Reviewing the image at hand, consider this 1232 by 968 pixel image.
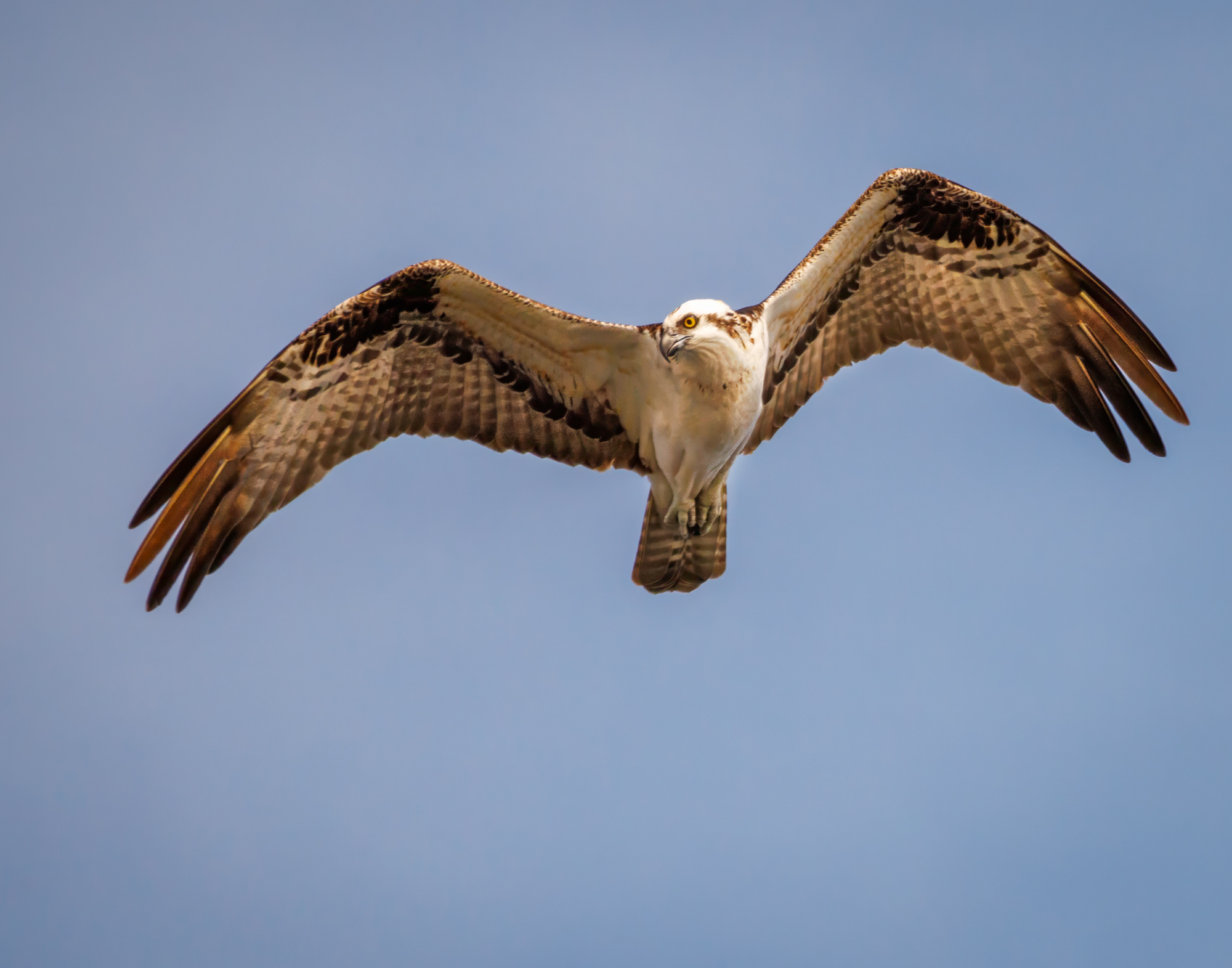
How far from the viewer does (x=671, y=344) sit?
757 cm

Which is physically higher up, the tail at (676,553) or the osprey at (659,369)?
the osprey at (659,369)

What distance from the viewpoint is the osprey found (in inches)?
327

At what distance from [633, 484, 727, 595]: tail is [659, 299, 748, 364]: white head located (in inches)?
65.4

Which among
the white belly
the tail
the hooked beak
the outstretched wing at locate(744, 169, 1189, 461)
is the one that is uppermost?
the outstretched wing at locate(744, 169, 1189, 461)

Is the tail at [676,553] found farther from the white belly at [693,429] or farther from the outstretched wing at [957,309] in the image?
the outstretched wing at [957,309]

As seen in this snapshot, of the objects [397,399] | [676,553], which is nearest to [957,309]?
[676,553]

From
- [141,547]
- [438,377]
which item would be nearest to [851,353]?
[438,377]

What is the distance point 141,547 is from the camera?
26.0ft

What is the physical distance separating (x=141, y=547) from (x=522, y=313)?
343 cm

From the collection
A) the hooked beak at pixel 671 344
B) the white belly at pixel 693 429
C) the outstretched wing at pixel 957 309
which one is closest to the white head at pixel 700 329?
the hooked beak at pixel 671 344

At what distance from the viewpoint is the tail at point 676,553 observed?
8.88 m

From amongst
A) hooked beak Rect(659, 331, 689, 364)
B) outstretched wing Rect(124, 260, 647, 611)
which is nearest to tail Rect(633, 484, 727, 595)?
outstretched wing Rect(124, 260, 647, 611)

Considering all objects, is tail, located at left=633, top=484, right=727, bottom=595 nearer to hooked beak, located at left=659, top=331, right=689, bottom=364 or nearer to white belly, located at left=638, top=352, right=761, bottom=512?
white belly, located at left=638, top=352, right=761, bottom=512

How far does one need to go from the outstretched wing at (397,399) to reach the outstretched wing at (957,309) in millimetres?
1566
